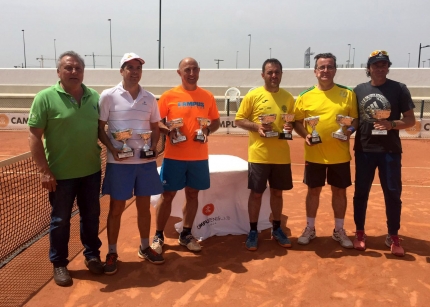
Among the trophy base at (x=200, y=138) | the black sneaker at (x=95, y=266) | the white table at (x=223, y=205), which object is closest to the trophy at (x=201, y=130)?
the trophy base at (x=200, y=138)

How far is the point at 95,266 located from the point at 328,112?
9.93ft

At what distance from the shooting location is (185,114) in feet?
13.5

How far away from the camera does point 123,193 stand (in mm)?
3711

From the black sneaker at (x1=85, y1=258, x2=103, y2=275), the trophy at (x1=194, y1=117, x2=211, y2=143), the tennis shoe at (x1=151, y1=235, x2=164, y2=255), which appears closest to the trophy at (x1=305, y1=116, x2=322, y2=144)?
the trophy at (x1=194, y1=117, x2=211, y2=143)

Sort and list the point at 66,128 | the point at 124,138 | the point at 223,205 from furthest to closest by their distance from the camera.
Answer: the point at 223,205 < the point at 124,138 < the point at 66,128

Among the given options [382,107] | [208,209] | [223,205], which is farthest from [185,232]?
[382,107]

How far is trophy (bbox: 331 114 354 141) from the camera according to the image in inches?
158

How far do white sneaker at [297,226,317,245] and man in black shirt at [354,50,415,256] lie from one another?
0.83 m

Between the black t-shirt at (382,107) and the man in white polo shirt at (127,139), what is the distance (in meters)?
2.32

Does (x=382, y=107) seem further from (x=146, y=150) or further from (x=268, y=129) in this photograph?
(x=146, y=150)

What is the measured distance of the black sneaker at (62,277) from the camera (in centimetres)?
361

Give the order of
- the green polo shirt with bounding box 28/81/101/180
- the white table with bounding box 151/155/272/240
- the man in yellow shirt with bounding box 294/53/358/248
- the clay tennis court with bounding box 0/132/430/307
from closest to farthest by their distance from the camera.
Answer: the green polo shirt with bounding box 28/81/101/180 → the clay tennis court with bounding box 0/132/430/307 → the man in yellow shirt with bounding box 294/53/358/248 → the white table with bounding box 151/155/272/240

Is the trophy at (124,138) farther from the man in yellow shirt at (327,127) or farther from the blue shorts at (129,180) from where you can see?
the man in yellow shirt at (327,127)

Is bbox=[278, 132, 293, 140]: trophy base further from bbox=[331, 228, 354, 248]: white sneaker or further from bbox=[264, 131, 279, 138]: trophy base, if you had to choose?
bbox=[331, 228, 354, 248]: white sneaker
